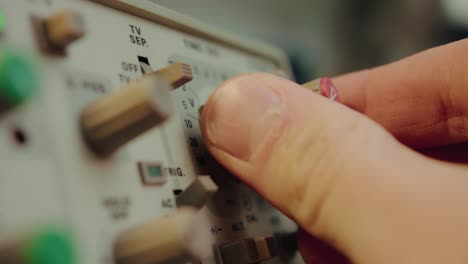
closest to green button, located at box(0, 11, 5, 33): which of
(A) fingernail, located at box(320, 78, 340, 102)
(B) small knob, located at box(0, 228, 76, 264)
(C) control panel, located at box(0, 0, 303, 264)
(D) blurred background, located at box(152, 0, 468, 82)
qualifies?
(C) control panel, located at box(0, 0, 303, 264)

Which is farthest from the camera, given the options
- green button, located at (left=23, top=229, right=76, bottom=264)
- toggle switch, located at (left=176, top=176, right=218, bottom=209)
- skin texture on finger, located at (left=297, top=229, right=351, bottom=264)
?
skin texture on finger, located at (left=297, top=229, right=351, bottom=264)

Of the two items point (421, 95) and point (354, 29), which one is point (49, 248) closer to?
point (421, 95)

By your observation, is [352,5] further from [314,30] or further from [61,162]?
[61,162]

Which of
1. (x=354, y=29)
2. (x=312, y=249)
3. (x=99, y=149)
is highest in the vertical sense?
(x=354, y=29)

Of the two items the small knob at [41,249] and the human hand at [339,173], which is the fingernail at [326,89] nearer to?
the human hand at [339,173]

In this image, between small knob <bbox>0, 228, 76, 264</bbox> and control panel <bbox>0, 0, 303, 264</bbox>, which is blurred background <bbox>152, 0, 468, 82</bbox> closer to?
control panel <bbox>0, 0, 303, 264</bbox>

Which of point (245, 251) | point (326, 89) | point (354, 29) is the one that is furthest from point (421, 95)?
point (354, 29)
